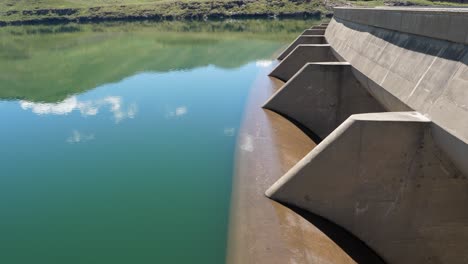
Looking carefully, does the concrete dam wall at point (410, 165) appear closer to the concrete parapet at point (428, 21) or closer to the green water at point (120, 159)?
the concrete parapet at point (428, 21)

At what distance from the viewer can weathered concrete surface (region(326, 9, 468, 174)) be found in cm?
805

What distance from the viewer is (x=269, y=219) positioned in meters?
9.30

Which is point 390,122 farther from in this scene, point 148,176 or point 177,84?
point 177,84

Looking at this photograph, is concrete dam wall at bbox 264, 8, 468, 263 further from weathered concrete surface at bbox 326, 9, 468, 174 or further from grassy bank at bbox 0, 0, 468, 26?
grassy bank at bbox 0, 0, 468, 26

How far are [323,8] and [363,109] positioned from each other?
72053 mm

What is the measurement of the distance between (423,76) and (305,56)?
12.9m

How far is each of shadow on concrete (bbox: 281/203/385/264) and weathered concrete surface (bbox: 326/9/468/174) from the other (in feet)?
9.63

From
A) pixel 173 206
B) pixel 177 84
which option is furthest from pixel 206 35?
pixel 173 206

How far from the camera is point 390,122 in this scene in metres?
8.65

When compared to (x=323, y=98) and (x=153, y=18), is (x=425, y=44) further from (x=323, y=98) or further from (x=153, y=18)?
(x=153, y=18)

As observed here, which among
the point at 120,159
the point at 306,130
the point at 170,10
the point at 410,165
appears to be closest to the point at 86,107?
the point at 120,159

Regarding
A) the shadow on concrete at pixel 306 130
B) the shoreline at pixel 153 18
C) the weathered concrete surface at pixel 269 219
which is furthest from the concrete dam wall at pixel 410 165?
the shoreline at pixel 153 18

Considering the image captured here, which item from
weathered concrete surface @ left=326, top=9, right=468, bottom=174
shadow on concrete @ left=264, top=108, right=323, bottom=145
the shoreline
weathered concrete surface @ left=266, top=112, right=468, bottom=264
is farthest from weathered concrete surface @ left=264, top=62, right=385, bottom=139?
the shoreline

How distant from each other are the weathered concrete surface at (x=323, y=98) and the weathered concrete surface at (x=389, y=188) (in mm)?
6120
